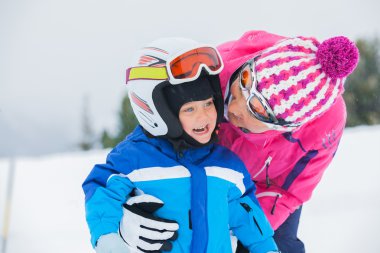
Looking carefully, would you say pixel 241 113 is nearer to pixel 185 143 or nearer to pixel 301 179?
pixel 185 143

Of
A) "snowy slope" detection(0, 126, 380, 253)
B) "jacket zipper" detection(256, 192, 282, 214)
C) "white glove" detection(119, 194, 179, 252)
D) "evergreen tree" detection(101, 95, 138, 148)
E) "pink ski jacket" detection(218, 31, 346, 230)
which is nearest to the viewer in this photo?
"white glove" detection(119, 194, 179, 252)

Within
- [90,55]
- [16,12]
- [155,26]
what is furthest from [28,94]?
[16,12]

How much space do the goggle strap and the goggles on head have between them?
37 cm

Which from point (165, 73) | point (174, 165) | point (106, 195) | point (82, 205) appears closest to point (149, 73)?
point (165, 73)

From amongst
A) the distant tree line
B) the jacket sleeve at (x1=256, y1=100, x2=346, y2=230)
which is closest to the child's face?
the jacket sleeve at (x1=256, y1=100, x2=346, y2=230)

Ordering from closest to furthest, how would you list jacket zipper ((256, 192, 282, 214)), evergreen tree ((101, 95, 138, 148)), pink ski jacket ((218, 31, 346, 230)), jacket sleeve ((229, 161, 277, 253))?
jacket sleeve ((229, 161, 277, 253)), pink ski jacket ((218, 31, 346, 230)), jacket zipper ((256, 192, 282, 214)), evergreen tree ((101, 95, 138, 148))

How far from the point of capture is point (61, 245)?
3230 millimetres

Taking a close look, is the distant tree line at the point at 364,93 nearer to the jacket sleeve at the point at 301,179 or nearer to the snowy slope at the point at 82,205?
the snowy slope at the point at 82,205

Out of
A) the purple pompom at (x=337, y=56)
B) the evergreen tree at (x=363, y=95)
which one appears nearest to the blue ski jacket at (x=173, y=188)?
the purple pompom at (x=337, y=56)

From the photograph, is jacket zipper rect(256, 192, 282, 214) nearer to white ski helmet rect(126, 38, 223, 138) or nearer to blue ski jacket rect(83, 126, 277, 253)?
blue ski jacket rect(83, 126, 277, 253)

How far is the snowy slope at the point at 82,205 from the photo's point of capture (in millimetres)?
3229

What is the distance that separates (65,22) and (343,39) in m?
126

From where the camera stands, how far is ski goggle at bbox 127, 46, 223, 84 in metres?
1.86

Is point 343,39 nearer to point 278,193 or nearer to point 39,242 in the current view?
point 278,193
